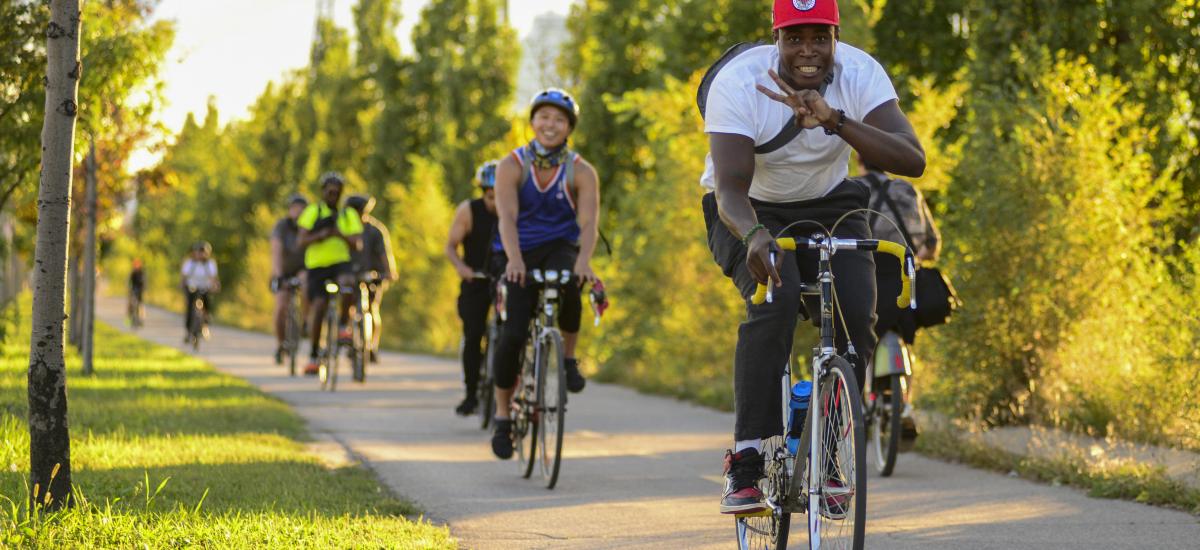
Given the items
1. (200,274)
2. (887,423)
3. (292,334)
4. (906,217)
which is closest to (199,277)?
(200,274)

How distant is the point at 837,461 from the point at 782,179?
98 centimetres

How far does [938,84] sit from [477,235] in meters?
10.4

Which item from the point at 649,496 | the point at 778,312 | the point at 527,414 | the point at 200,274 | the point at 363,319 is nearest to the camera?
the point at 778,312

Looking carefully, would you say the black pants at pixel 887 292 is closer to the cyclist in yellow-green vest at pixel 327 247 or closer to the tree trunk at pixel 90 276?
the cyclist in yellow-green vest at pixel 327 247

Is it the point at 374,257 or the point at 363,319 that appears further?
the point at 374,257

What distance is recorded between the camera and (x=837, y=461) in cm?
477

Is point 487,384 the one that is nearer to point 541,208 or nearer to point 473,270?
point 473,270

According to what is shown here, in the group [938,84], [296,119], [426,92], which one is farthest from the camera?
[296,119]

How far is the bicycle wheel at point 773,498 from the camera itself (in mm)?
5047

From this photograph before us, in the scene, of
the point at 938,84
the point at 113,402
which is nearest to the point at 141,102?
the point at 113,402

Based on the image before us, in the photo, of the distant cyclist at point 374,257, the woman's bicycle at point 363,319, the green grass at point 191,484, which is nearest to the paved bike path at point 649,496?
the green grass at point 191,484

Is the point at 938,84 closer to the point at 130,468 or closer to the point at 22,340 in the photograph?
the point at 22,340

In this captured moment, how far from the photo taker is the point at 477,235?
37.2 feet

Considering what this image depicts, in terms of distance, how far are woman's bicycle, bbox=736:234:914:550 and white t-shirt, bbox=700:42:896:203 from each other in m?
0.32
